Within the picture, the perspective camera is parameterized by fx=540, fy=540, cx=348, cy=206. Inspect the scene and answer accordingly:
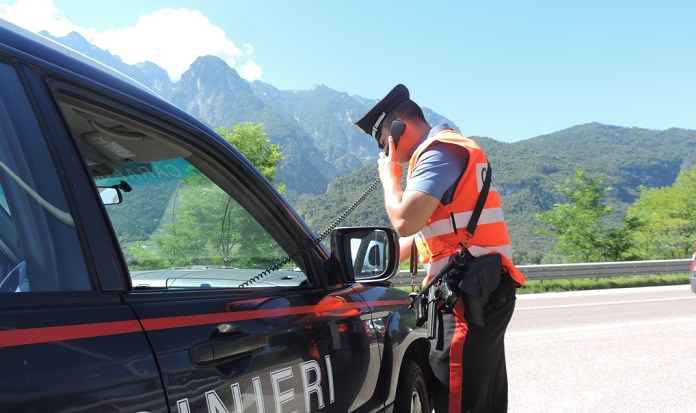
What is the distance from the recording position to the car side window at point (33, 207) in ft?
3.87

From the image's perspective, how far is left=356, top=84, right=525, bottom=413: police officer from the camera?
2.26 meters

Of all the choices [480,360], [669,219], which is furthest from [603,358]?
[669,219]

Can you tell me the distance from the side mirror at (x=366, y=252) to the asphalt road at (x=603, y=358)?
283 cm

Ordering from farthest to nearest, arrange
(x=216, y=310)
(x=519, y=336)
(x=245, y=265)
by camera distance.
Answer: (x=519, y=336) < (x=245, y=265) < (x=216, y=310)

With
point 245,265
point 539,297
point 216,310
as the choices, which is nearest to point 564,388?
point 245,265

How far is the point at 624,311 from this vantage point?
1038 cm

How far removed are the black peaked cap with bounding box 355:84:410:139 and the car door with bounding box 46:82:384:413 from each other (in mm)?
732

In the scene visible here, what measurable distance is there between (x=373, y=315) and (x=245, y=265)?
73 cm

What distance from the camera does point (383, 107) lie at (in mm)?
2555

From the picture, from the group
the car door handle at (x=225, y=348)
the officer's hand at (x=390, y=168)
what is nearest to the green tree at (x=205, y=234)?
the car door handle at (x=225, y=348)

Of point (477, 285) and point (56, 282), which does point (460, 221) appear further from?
point (56, 282)

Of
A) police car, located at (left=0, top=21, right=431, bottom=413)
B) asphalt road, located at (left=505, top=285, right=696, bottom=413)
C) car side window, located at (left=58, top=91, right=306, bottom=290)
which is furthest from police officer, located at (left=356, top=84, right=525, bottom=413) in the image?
asphalt road, located at (left=505, top=285, right=696, bottom=413)

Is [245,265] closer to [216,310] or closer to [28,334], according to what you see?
[216,310]

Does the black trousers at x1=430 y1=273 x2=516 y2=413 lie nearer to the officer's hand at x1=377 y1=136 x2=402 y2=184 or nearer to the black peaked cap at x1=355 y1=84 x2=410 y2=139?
the officer's hand at x1=377 y1=136 x2=402 y2=184
